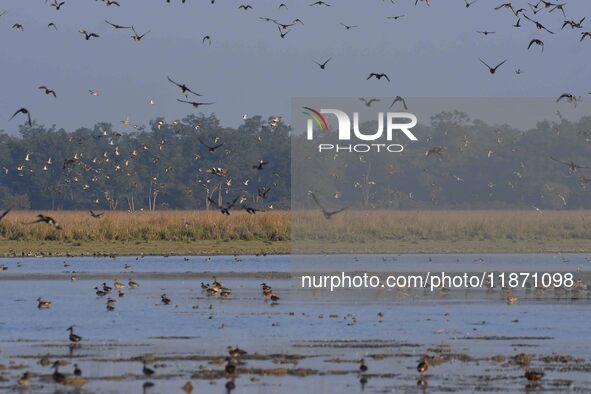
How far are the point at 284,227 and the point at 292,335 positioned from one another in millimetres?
45329

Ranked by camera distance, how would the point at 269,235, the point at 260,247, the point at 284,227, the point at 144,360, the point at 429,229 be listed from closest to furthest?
the point at 144,360 < the point at 260,247 < the point at 269,235 < the point at 284,227 < the point at 429,229

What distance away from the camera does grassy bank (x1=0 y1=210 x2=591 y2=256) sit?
67750 mm

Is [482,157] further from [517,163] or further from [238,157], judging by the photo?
[238,157]

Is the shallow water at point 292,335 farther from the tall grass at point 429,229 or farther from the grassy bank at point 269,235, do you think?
the tall grass at point 429,229

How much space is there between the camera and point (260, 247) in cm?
6825

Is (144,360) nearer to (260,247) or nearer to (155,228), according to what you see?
(260,247)

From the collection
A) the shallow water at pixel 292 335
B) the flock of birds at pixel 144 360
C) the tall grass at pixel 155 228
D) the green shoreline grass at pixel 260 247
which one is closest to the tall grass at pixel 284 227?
the tall grass at pixel 155 228

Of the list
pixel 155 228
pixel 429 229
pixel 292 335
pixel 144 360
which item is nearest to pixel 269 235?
pixel 155 228

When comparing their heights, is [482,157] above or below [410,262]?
above

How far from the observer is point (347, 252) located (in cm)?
7019

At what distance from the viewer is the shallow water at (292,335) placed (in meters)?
21.8

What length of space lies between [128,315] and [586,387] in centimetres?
1392

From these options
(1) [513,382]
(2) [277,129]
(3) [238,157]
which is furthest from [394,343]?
(2) [277,129]

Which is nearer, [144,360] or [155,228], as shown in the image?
[144,360]
